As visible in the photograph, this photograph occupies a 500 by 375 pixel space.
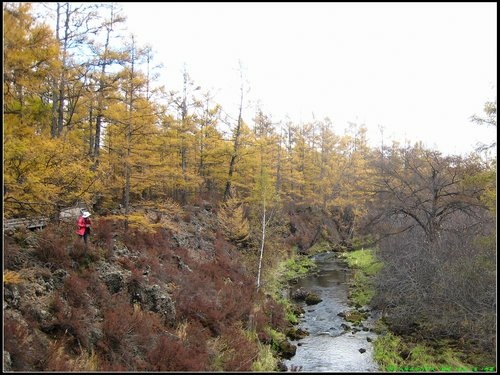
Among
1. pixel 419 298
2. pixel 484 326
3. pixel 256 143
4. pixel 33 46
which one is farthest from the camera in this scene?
pixel 256 143

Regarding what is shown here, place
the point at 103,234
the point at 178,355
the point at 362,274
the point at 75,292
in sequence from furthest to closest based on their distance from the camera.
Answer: the point at 362,274, the point at 103,234, the point at 75,292, the point at 178,355

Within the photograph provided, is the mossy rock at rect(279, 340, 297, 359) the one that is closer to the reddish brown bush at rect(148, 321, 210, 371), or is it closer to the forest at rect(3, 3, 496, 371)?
the forest at rect(3, 3, 496, 371)

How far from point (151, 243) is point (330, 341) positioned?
8.90 m

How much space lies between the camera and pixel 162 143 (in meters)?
25.4

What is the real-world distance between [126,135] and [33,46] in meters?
8.47

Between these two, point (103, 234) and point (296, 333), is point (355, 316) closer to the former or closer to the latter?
point (296, 333)

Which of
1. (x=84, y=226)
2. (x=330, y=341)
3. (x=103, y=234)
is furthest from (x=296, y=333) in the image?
(x=84, y=226)

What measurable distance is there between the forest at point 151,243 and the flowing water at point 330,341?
1214mm

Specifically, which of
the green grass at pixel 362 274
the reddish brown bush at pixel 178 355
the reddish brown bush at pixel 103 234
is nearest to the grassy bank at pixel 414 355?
the green grass at pixel 362 274

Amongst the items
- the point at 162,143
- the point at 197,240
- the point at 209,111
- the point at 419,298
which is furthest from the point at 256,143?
the point at 419,298

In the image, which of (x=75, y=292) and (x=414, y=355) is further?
(x=414, y=355)

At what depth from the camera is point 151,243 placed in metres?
17.0

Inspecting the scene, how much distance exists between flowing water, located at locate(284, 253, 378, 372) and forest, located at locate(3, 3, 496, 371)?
3.98 feet

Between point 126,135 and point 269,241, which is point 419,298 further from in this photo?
point 126,135
